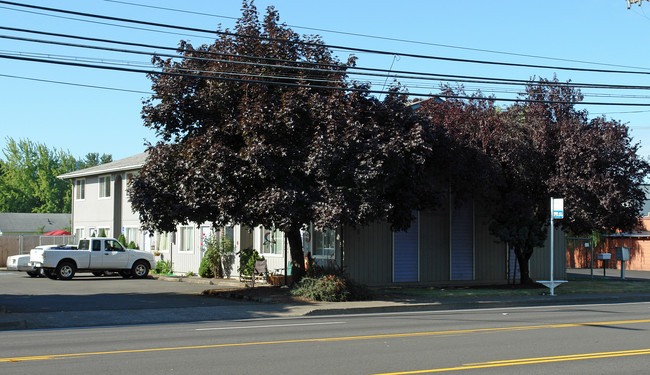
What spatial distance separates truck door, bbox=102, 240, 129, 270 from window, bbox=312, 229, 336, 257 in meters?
10.5

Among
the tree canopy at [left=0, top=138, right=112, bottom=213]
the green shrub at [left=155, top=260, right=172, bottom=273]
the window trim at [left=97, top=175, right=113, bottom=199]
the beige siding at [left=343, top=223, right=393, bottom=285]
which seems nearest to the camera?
the beige siding at [left=343, top=223, right=393, bottom=285]

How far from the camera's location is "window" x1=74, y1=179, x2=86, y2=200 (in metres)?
43.0

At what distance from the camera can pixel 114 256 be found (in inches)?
1216

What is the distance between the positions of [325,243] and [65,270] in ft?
41.5

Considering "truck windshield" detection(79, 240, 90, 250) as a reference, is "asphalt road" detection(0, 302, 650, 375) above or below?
below

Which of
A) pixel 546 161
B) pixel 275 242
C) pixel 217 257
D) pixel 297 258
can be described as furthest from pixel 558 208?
pixel 217 257

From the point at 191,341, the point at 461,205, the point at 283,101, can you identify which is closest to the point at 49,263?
the point at 283,101

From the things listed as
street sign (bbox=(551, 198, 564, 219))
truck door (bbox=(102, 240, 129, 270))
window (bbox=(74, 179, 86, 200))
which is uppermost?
window (bbox=(74, 179, 86, 200))

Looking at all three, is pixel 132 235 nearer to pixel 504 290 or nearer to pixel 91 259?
pixel 91 259

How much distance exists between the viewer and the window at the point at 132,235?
36.8 m

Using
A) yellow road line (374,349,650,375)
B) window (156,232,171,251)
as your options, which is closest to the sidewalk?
yellow road line (374,349,650,375)

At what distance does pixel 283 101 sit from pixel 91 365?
11.3m

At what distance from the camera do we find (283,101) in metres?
19.3

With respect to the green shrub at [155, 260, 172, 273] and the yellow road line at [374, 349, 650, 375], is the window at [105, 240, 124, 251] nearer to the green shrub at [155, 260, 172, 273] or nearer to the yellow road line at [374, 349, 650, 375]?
the green shrub at [155, 260, 172, 273]
